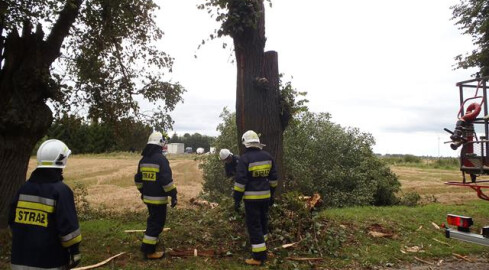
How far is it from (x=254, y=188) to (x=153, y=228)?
1743 mm

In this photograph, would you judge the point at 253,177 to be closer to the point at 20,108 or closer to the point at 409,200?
the point at 20,108

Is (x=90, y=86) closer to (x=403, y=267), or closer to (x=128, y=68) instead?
(x=128, y=68)

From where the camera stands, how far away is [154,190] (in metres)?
6.23

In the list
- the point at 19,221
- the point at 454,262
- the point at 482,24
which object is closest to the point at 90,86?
the point at 19,221

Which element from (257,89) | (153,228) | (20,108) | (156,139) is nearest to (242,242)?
(153,228)

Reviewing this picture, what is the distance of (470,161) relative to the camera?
19.0 feet

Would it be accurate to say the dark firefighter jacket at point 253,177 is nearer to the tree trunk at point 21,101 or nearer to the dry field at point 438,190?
the tree trunk at point 21,101

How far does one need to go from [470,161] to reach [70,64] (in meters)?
9.07

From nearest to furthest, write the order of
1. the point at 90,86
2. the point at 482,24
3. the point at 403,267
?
the point at 403,267 < the point at 90,86 < the point at 482,24

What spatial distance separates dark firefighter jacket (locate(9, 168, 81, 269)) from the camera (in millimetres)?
3773

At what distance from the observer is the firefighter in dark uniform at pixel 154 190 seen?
20.0 ft

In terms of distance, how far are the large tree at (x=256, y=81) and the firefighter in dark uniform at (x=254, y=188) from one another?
3.09 feet

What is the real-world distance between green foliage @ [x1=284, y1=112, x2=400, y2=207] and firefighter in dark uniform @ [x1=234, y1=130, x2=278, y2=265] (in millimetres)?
5117

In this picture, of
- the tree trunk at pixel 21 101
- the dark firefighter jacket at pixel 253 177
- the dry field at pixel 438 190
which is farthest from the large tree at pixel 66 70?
the dry field at pixel 438 190
